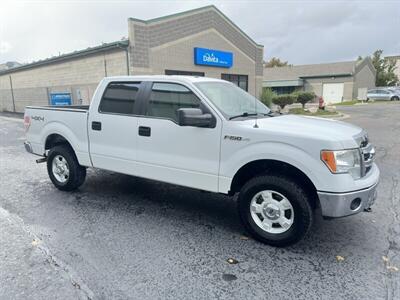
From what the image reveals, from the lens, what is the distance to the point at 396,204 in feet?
15.9

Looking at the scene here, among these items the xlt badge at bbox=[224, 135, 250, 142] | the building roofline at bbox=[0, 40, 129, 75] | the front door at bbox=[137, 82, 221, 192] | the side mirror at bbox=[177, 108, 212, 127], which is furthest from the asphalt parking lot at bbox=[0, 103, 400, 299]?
the building roofline at bbox=[0, 40, 129, 75]

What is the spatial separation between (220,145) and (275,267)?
58.4 inches

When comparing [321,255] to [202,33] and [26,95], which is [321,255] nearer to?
[202,33]

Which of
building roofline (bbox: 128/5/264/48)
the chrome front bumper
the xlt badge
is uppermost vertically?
building roofline (bbox: 128/5/264/48)

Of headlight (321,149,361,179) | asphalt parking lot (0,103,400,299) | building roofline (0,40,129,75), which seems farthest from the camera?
building roofline (0,40,129,75)

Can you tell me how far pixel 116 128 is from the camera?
4.57m

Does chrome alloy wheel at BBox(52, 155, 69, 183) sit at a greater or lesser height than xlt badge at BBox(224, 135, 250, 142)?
lesser

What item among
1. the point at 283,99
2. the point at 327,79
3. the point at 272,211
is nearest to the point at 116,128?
the point at 272,211

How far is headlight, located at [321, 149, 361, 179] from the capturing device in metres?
3.11

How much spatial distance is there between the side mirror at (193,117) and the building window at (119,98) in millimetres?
1251

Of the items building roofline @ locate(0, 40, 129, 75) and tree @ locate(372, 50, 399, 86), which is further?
tree @ locate(372, 50, 399, 86)

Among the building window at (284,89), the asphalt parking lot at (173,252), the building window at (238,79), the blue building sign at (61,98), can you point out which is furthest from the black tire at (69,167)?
the building window at (284,89)

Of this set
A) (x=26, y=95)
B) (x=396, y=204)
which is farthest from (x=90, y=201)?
(x=26, y=95)

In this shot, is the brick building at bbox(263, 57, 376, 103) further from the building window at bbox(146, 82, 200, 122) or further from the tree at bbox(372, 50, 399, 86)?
the building window at bbox(146, 82, 200, 122)
